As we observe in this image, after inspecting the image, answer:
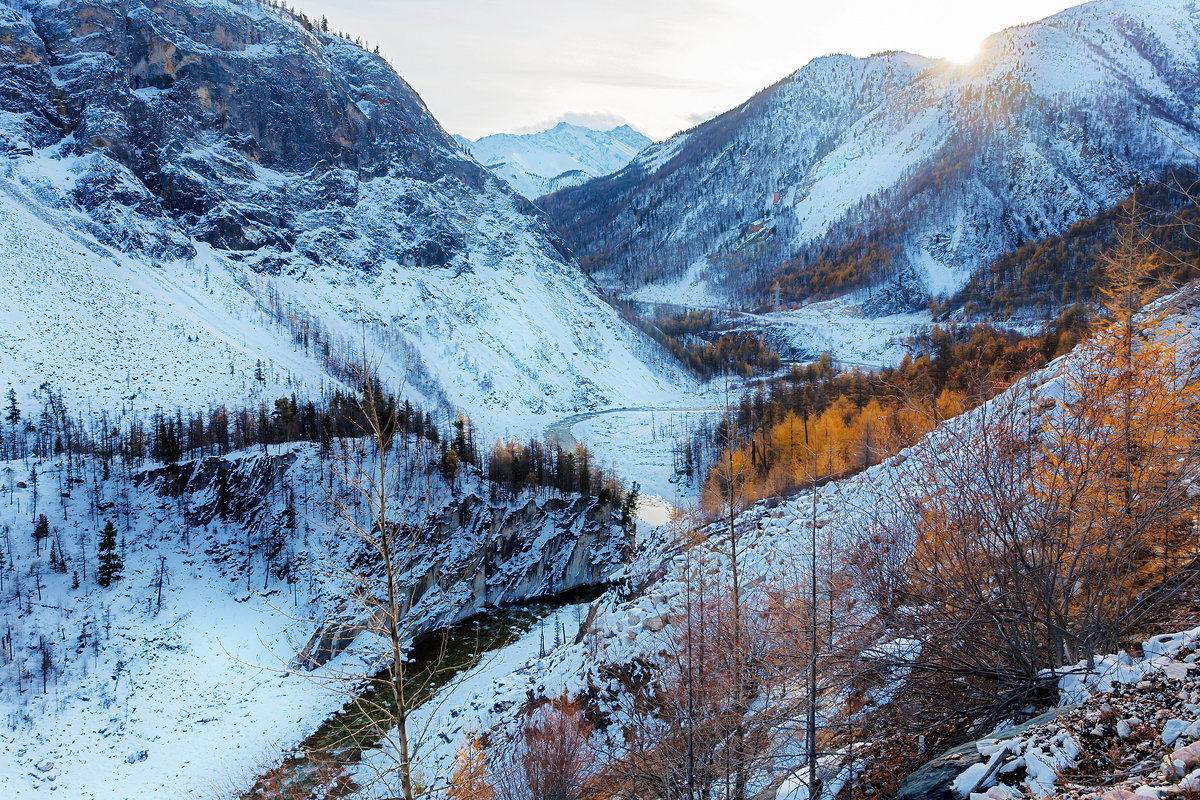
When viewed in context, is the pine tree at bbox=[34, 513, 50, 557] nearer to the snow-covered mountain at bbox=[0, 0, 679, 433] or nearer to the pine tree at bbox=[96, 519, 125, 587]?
the pine tree at bbox=[96, 519, 125, 587]

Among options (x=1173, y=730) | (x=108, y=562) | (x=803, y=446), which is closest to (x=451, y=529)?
(x=108, y=562)

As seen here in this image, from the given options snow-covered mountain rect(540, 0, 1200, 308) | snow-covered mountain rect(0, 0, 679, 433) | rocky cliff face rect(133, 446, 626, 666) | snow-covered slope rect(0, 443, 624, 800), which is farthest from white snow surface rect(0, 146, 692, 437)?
snow-covered mountain rect(540, 0, 1200, 308)

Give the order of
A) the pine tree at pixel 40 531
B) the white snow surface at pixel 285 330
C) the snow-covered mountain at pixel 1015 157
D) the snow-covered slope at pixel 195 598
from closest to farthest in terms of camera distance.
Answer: the snow-covered slope at pixel 195 598 < the pine tree at pixel 40 531 < the white snow surface at pixel 285 330 < the snow-covered mountain at pixel 1015 157

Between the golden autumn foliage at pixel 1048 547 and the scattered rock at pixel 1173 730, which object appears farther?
the golden autumn foliage at pixel 1048 547

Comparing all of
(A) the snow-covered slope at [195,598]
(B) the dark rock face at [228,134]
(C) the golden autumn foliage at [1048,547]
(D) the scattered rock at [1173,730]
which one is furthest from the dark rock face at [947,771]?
(B) the dark rock face at [228,134]

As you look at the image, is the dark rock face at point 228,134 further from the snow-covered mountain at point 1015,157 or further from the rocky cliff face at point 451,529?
the snow-covered mountain at point 1015,157

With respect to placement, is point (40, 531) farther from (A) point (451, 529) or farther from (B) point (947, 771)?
(B) point (947, 771)

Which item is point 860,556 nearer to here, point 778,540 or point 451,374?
point 778,540
